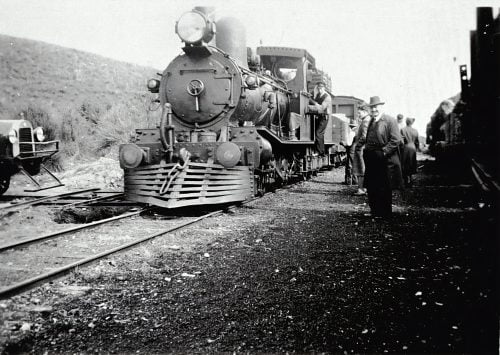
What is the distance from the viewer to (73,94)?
30516 millimetres

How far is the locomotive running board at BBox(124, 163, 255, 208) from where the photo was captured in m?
6.59

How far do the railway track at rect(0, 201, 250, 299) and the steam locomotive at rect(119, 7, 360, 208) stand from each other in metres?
0.72

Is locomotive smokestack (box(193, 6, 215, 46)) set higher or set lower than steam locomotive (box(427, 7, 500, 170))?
higher

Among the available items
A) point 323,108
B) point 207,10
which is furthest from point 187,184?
point 323,108

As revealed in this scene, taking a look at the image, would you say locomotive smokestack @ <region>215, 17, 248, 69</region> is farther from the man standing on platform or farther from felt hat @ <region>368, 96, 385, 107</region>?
the man standing on platform

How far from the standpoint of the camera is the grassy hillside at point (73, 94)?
18.5 m

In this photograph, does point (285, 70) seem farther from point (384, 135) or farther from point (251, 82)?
point (384, 135)

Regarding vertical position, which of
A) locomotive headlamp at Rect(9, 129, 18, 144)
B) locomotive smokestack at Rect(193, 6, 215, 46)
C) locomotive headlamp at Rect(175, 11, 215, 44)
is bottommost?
locomotive headlamp at Rect(9, 129, 18, 144)

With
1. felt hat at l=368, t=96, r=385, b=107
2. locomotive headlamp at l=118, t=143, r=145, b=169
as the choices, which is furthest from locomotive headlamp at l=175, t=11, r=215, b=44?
felt hat at l=368, t=96, r=385, b=107

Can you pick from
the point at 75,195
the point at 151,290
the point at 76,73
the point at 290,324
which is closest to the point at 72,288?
the point at 151,290

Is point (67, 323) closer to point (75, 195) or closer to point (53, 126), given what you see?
point (75, 195)

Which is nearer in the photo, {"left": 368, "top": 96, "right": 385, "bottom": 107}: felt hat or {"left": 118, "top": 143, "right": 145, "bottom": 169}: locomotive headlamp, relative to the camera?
{"left": 368, "top": 96, "right": 385, "bottom": 107}: felt hat

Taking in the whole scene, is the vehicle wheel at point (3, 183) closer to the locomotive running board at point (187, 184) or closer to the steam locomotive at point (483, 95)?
the locomotive running board at point (187, 184)

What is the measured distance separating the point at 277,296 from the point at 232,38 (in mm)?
6433
